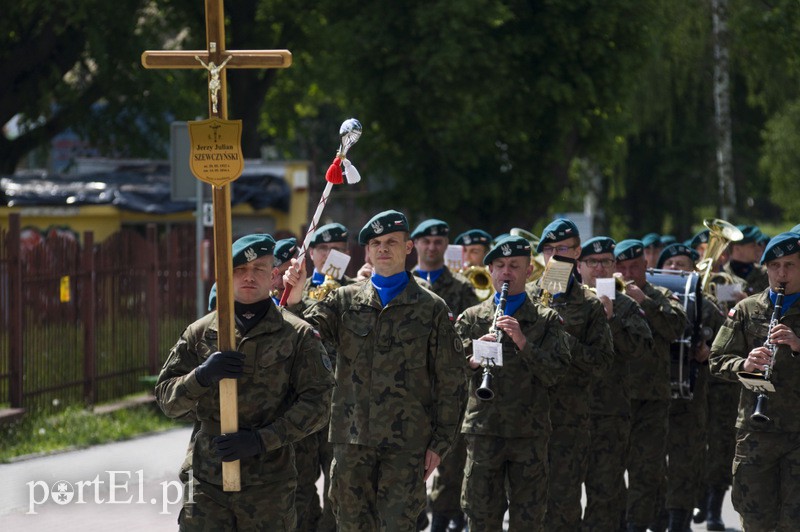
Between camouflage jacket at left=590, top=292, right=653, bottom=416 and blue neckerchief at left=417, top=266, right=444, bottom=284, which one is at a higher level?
blue neckerchief at left=417, top=266, right=444, bottom=284

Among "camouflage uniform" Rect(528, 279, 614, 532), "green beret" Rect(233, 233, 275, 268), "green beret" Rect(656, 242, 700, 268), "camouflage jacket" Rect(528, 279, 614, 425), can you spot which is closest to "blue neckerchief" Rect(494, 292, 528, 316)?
"camouflage jacket" Rect(528, 279, 614, 425)

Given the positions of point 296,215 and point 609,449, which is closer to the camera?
point 609,449

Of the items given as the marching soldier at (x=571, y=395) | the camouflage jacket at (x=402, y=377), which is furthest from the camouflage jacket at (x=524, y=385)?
the camouflage jacket at (x=402, y=377)

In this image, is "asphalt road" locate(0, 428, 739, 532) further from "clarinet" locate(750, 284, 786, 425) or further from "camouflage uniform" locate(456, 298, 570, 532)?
"clarinet" locate(750, 284, 786, 425)

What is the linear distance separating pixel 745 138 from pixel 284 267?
36.6 metres

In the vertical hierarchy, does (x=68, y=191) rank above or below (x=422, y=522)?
above

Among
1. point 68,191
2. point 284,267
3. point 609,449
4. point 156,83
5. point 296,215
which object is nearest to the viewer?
point 284,267

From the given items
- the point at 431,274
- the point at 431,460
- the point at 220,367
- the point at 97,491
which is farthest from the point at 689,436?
the point at 220,367

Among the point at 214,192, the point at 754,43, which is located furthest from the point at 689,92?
the point at 214,192

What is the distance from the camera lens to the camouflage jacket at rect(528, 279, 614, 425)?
9023 mm

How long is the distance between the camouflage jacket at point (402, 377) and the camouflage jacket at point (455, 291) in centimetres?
333

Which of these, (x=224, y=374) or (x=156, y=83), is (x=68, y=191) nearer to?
(x=156, y=83)

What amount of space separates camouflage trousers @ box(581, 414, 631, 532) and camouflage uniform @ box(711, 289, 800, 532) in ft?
5.04

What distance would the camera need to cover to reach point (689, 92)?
130 feet
